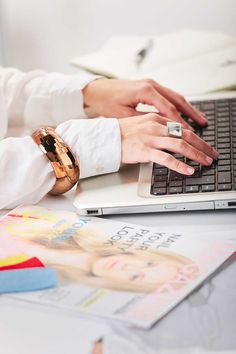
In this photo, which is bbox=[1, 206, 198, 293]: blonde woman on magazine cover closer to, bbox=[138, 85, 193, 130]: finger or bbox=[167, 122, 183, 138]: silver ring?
bbox=[167, 122, 183, 138]: silver ring

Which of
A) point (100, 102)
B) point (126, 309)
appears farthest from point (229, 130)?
point (126, 309)

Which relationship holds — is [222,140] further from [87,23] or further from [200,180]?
[87,23]

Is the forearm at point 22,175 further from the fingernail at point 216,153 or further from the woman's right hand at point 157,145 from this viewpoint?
the fingernail at point 216,153

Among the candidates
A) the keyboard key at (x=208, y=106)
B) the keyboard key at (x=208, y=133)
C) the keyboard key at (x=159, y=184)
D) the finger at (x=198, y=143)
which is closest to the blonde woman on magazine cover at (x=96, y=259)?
the keyboard key at (x=159, y=184)

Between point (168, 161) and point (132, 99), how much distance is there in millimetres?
286

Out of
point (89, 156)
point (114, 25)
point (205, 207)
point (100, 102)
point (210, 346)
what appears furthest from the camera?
point (114, 25)

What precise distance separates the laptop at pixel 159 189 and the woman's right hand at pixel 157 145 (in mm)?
15

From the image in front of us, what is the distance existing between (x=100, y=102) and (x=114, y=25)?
2.13ft

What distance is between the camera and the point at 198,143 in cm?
101

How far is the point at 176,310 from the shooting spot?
2.25ft

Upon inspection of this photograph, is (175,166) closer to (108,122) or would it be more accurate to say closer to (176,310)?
(108,122)

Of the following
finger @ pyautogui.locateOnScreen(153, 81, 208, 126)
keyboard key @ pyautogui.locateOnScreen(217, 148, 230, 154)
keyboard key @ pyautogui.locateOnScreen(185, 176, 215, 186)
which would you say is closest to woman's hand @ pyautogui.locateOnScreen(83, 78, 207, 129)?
finger @ pyautogui.locateOnScreen(153, 81, 208, 126)

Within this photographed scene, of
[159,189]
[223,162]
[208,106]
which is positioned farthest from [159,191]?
[208,106]

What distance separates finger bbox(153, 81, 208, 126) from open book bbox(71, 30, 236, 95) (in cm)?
17
